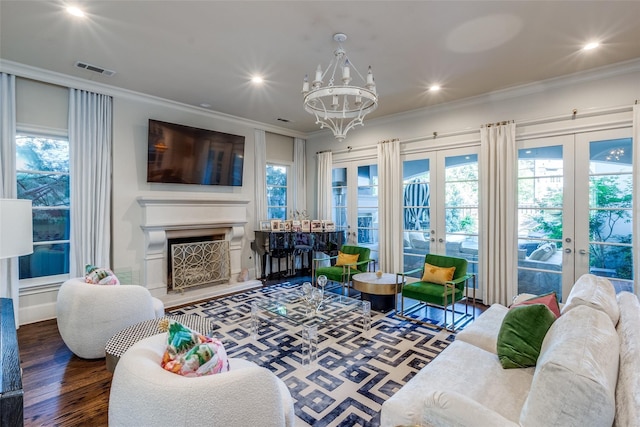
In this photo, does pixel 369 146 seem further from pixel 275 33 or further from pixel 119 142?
pixel 119 142

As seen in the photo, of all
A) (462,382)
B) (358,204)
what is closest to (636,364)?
(462,382)

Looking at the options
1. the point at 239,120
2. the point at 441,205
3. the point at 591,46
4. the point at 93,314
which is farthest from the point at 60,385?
the point at 591,46

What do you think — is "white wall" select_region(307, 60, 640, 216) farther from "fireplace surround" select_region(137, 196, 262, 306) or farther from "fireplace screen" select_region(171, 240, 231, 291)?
"fireplace screen" select_region(171, 240, 231, 291)

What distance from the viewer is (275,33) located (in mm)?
2930

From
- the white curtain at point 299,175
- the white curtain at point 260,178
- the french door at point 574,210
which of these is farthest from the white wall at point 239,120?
the white curtain at point 299,175

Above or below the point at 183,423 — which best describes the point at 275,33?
above

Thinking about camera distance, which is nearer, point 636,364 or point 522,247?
point 636,364

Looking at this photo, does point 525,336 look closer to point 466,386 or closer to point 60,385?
point 466,386

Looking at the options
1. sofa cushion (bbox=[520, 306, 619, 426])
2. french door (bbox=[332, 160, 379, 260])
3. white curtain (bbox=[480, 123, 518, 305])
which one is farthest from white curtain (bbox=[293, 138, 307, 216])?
sofa cushion (bbox=[520, 306, 619, 426])

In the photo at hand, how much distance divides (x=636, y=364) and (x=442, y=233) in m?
3.77

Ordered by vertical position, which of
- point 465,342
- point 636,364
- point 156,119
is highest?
point 156,119

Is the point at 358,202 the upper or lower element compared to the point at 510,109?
lower

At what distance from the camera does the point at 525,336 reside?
197 cm

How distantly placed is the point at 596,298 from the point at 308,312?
91.3 inches
